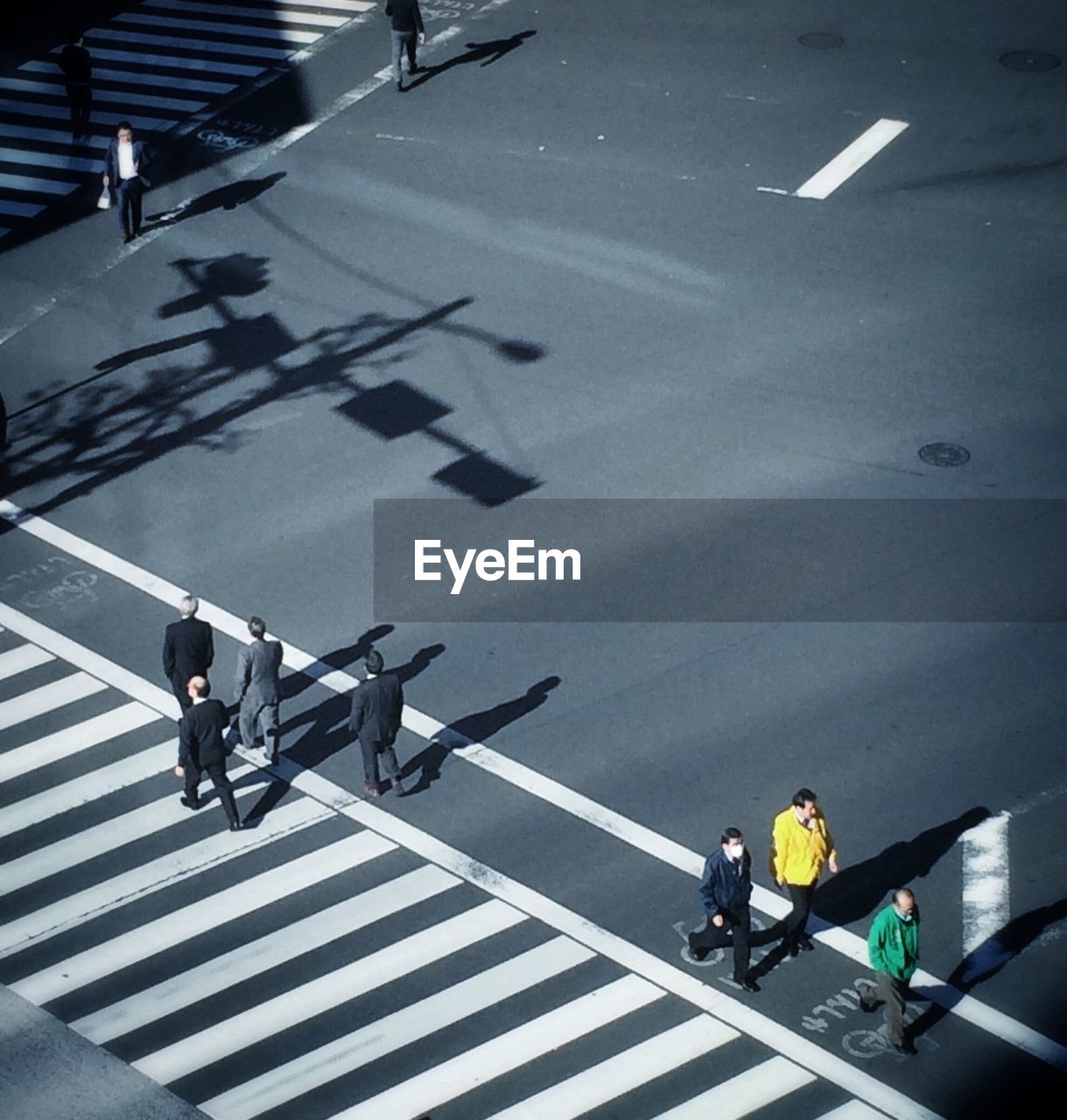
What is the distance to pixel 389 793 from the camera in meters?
19.2

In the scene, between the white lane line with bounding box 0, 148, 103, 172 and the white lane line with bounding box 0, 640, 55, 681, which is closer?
the white lane line with bounding box 0, 640, 55, 681

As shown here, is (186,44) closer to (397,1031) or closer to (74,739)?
(74,739)

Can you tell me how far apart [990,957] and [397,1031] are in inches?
208

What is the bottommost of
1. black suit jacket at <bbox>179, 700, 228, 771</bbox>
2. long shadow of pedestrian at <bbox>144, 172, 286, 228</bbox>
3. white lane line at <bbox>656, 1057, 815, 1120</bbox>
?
white lane line at <bbox>656, 1057, 815, 1120</bbox>

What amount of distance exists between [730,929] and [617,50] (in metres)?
21.5

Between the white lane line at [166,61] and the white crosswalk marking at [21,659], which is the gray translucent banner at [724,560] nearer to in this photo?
the white crosswalk marking at [21,659]

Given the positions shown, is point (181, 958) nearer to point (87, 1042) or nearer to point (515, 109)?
point (87, 1042)

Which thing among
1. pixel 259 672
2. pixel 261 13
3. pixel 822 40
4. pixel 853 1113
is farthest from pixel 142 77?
pixel 853 1113

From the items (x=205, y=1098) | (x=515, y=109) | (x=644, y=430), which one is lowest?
(x=205, y=1098)

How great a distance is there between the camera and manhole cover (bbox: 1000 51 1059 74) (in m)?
33.5

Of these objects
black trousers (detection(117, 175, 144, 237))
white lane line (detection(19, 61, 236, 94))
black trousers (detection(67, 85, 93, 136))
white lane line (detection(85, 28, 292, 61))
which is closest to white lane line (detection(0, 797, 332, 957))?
black trousers (detection(117, 175, 144, 237))

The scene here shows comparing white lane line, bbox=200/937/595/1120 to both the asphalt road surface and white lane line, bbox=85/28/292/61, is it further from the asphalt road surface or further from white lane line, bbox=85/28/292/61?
white lane line, bbox=85/28/292/61

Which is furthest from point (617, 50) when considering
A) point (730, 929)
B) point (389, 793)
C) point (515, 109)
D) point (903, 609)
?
point (730, 929)

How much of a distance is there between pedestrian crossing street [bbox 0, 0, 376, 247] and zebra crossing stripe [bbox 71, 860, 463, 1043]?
51.8ft
